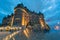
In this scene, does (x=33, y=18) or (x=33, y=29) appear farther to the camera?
(x=33, y=18)

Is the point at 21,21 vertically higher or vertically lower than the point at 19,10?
lower

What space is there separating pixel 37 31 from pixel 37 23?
4.10m

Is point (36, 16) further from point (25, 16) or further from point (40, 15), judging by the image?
point (25, 16)

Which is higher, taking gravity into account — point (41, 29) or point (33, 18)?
point (33, 18)

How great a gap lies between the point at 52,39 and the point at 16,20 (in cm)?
1218

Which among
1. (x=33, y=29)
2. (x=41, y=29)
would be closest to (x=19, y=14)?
(x=33, y=29)

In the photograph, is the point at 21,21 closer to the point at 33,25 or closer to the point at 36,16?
the point at 33,25

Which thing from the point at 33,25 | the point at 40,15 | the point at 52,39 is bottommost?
the point at 52,39

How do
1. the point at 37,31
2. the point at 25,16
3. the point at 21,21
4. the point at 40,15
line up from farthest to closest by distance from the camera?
1. the point at 40,15
2. the point at 37,31
3. the point at 25,16
4. the point at 21,21

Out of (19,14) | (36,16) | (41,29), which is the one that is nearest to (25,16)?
(19,14)

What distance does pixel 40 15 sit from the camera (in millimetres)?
62812

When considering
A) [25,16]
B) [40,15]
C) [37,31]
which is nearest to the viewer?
[25,16]

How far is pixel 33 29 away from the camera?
2164 inches

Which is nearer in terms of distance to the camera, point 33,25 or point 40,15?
point 33,25
